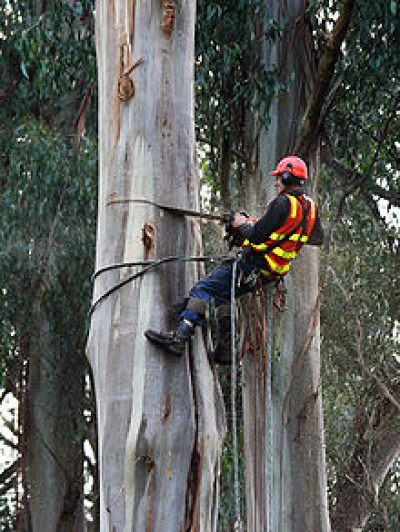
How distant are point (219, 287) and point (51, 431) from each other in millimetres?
7617

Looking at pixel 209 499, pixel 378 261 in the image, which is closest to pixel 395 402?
pixel 378 261

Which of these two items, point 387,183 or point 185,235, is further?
point 387,183

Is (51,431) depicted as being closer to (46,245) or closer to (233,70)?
(46,245)

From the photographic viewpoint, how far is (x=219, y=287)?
3.90 metres

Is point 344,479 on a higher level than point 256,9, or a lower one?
lower

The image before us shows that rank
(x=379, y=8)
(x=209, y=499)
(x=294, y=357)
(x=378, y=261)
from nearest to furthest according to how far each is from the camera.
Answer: (x=209, y=499), (x=294, y=357), (x=379, y=8), (x=378, y=261)

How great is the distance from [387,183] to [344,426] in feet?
10.7

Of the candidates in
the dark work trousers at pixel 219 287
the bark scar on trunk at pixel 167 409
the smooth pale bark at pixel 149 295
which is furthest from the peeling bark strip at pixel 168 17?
the bark scar on trunk at pixel 167 409

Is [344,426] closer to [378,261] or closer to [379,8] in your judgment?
[378,261]

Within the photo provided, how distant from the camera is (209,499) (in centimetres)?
355

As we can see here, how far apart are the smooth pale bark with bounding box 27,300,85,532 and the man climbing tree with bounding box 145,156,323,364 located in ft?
22.1

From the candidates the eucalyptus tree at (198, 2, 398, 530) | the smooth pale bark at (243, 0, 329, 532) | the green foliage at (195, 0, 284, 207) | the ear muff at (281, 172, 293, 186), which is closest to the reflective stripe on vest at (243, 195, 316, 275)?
the ear muff at (281, 172, 293, 186)

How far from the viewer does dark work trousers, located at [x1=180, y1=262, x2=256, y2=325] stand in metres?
3.58

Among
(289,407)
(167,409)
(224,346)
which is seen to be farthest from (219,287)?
(289,407)
